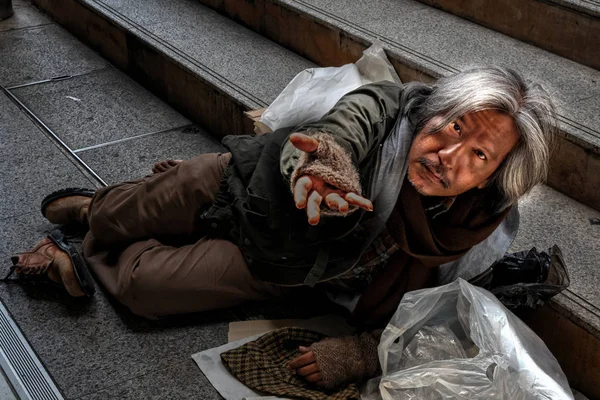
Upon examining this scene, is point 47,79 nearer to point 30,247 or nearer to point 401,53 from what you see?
point 30,247

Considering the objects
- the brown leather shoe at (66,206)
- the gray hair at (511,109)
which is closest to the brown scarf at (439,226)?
the gray hair at (511,109)

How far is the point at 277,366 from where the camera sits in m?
2.52

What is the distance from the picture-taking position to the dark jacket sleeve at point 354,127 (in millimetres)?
2051

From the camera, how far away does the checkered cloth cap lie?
242 centimetres

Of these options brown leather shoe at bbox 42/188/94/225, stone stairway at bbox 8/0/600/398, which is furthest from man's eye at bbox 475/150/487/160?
brown leather shoe at bbox 42/188/94/225

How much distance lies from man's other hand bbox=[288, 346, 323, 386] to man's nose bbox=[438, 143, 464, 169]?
68 centimetres

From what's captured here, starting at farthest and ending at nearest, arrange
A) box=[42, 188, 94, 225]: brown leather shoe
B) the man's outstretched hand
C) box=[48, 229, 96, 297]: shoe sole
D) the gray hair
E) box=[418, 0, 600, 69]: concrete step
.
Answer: box=[418, 0, 600, 69]: concrete step < box=[42, 188, 94, 225]: brown leather shoe < box=[48, 229, 96, 297]: shoe sole < the gray hair < the man's outstretched hand

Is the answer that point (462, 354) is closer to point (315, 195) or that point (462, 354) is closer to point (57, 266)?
point (315, 195)

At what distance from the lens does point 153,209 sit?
108 inches

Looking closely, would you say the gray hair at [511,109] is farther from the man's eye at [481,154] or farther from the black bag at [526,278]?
the black bag at [526,278]

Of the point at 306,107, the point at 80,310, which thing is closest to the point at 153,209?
the point at 80,310

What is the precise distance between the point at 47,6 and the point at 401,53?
105 inches

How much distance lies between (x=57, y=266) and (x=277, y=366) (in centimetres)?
80

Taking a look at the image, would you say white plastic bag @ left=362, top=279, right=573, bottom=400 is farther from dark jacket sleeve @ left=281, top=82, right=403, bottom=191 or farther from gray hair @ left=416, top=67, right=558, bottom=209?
dark jacket sleeve @ left=281, top=82, right=403, bottom=191
